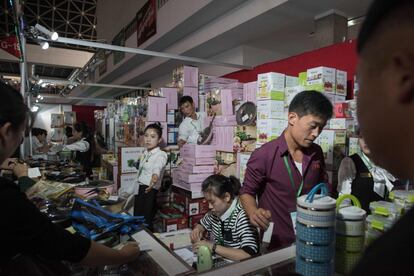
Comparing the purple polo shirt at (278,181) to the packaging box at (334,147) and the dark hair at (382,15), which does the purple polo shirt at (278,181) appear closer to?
the packaging box at (334,147)

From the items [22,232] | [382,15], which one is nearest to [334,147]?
[382,15]

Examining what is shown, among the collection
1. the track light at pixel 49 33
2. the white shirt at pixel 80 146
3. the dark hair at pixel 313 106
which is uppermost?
the track light at pixel 49 33

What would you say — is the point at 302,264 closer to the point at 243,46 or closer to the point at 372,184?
the point at 372,184

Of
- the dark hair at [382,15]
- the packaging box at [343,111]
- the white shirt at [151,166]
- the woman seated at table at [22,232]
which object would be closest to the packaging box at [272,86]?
the packaging box at [343,111]

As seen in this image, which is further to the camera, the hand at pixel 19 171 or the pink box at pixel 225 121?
the pink box at pixel 225 121

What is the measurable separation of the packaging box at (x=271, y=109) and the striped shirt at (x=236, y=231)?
108 centimetres

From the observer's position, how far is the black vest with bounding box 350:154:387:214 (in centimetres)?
187

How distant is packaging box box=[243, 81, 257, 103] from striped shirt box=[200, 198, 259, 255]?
1537 millimetres

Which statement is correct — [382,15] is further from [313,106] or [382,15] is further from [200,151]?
[200,151]

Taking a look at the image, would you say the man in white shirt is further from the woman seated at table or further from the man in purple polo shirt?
the woman seated at table

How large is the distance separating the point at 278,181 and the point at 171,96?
3.33 meters

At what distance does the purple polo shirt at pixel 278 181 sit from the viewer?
174 cm

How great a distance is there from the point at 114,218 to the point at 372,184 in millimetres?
1654

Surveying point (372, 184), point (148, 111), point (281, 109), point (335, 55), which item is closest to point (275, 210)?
point (372, 184)
